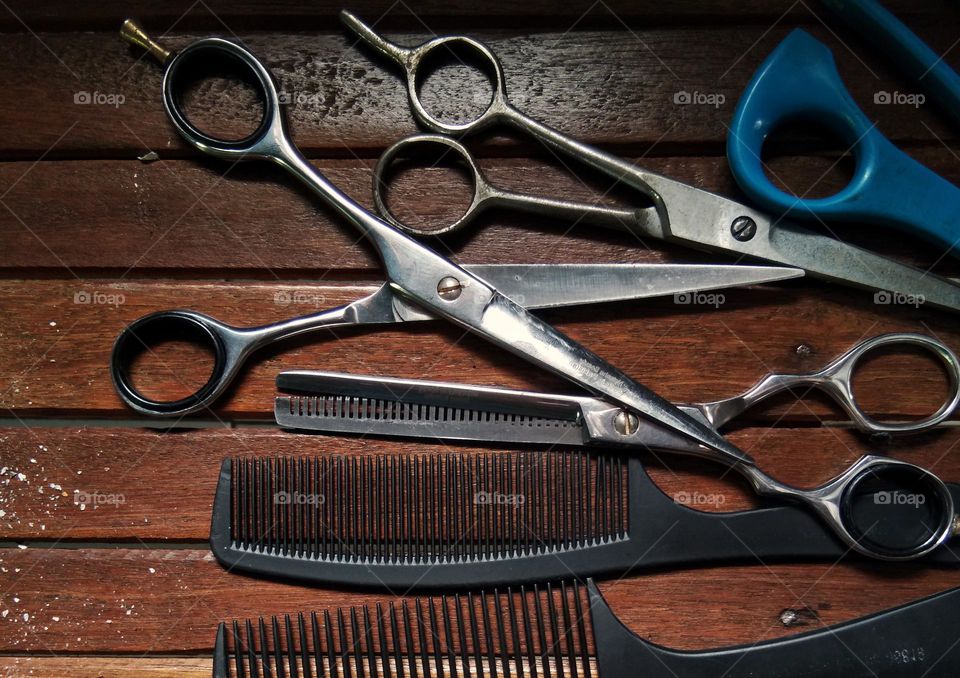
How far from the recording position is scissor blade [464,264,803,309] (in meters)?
0.75

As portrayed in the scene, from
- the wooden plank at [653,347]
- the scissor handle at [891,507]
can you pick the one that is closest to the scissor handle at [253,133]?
the wooden plank at [653,347]

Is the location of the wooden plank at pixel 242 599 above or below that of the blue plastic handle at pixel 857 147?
below

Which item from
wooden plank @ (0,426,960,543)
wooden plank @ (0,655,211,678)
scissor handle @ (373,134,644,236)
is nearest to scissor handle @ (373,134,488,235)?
scissor handle @ (373,134,644,236)

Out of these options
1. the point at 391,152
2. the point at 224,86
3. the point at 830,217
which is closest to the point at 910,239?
the point at 830,217

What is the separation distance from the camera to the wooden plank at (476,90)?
81cm

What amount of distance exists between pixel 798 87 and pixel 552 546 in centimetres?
50

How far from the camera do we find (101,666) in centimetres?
78

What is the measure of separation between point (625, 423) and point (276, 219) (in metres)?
0.41

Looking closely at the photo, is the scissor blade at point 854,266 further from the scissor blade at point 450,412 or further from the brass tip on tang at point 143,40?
the brass tip on tang at point 143,40

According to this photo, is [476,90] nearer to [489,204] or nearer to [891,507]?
[489,204]

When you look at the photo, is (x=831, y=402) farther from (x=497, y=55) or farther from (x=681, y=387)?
(x=497, y=55)

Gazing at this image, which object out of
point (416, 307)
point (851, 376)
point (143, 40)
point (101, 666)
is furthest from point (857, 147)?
point (101, 666)

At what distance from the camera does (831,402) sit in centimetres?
79

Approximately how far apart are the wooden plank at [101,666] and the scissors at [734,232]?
61 centimetres
